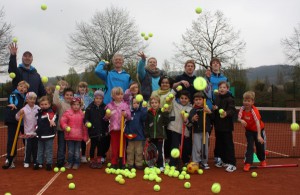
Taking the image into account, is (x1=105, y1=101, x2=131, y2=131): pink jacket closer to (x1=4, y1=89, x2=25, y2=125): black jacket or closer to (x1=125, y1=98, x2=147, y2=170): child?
(x1=125, y1=98, x2=147, y2=170): child

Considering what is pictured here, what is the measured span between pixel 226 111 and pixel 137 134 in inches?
74.0

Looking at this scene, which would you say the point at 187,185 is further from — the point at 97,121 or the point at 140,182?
the point at 97,121

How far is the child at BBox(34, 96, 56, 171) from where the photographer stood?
698 cm

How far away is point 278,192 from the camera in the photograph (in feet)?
17.4

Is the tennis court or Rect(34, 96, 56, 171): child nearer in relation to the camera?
the tennis court

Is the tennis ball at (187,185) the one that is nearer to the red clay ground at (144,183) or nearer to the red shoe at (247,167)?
the red clay ground at (144,183)

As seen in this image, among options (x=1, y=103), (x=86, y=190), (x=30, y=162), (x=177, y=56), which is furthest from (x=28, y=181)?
(x=177, y=56)

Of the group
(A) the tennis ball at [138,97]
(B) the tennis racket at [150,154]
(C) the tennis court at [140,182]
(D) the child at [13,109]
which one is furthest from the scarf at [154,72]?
(D) the child at [13,109]

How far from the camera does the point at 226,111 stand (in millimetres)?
6941

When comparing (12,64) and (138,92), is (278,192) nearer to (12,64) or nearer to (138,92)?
(138,92)

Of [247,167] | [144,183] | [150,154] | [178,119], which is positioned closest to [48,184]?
[144,183]

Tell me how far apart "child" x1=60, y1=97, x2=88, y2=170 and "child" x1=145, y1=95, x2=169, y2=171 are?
4.59 feet

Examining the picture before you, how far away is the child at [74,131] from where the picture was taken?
705 centimetres

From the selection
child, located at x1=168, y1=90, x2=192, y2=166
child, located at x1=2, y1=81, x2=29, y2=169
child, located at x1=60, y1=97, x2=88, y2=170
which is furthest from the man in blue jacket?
child, located at x1=168, y1=90, x2=192, y2=166
